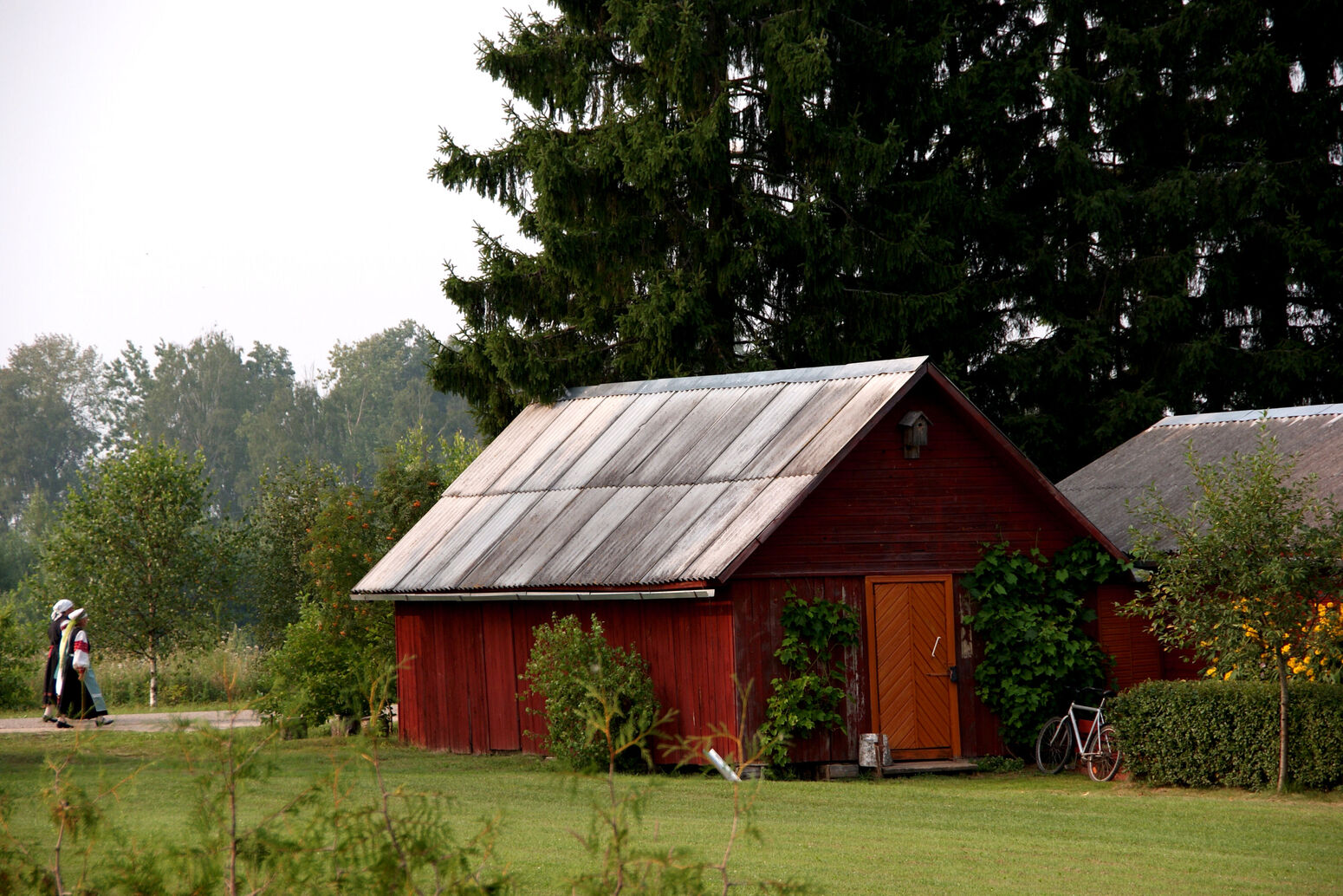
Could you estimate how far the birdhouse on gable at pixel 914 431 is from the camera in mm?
18500

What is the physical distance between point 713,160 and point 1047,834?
57.4ft

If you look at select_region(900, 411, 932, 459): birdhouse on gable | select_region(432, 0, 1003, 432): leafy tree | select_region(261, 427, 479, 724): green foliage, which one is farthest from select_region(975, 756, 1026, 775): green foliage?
select_region(432, 0, 1003, 432): leafy tree

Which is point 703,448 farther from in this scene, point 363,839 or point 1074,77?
point 1074,77

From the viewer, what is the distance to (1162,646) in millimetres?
21422

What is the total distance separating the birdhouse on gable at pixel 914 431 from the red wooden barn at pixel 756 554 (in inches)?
1.0

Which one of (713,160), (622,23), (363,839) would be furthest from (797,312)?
(363,839)

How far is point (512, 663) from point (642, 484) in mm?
2973

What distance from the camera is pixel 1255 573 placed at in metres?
15.7

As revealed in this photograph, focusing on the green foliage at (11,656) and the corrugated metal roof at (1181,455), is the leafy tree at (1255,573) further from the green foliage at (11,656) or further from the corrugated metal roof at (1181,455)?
the green foliage at (11,656)

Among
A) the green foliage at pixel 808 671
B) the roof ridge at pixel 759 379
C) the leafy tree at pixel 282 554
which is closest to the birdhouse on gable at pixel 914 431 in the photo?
the roof ridge at pixel 759 379

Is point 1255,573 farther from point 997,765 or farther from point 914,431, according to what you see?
point 914,431

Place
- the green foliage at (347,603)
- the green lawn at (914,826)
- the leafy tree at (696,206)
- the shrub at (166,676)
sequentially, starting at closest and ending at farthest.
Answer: the green lawn at (914,826)
the green foliage at (347,603)
the leafy tree at (696,206)
the shrub at (166,676)

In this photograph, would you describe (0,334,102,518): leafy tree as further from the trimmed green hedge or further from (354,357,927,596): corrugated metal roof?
the trimmed green hedge

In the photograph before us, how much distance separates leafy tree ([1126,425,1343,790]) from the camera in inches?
618
